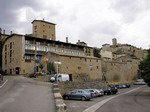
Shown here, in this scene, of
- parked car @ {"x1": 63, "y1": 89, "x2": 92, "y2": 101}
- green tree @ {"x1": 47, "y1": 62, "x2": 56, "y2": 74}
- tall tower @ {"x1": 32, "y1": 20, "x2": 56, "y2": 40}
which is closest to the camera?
parked car @ {"x1": 63, "y1": 89, "x2": 92, "y2": 101}

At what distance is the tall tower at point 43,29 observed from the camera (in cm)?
9500

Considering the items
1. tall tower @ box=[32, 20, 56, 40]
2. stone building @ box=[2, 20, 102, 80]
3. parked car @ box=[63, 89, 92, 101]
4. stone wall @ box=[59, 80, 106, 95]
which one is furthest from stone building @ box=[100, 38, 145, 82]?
parked car @ box=[63, 89, 92, 101]

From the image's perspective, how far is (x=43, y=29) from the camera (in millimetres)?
95750

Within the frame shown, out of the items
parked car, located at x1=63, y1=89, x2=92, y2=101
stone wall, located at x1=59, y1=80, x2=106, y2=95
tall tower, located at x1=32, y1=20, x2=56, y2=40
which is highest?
tall tower, located at x1=32, y1=20, x2=56, y2=40

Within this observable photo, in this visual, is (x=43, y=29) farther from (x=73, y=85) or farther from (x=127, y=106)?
(x=127, y=106)

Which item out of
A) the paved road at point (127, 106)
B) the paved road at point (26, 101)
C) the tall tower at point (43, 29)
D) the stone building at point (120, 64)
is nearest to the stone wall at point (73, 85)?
the paved road at point (127, 106)

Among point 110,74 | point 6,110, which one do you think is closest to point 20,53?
point 110,74

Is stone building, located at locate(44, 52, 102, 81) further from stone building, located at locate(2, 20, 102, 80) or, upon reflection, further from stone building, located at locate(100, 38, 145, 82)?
stone building, located at locate(100, 38, 145, 82)

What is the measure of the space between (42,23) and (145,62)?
2082 inches

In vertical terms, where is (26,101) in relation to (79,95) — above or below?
above

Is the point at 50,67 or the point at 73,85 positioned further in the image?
the point at 50,67

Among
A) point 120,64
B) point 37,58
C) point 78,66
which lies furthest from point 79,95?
point 120,64

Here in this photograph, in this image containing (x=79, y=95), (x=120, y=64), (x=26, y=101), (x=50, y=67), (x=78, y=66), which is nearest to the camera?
(x=26, y=101)

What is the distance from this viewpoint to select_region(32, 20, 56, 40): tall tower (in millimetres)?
95000
